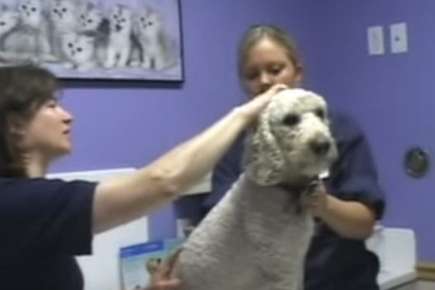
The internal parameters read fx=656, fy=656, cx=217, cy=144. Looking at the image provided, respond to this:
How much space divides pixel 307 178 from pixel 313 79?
1.57m

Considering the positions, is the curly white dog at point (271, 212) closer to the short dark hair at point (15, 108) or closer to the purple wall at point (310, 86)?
the short dark hair at point (15, 108)

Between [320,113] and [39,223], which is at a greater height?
[320,113]

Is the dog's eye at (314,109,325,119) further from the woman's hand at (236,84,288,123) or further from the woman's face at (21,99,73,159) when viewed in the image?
the woman's face at (21,99,73,159)

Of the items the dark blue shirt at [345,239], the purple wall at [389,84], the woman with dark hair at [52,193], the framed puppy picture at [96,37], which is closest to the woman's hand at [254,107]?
the woman with dark hair at [52,193]

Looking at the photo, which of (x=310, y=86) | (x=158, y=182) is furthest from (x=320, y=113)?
(x=310, y=86)

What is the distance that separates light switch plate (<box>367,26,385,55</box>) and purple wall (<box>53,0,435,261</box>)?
0.07 feet

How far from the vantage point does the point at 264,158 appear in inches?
40.7

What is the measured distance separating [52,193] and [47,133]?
16 centimetres

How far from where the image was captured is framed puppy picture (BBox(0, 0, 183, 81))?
1.63 metres

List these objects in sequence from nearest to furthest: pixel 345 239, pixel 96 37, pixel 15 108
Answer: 1. pixel 15 108
2. pixel 345 239
3. pixel 96 37

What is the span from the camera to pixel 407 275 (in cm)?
226

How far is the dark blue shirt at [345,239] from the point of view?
3.94 ft

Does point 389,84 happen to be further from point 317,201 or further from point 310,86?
point 317,201

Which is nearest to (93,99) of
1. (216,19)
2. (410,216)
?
(216,19)
